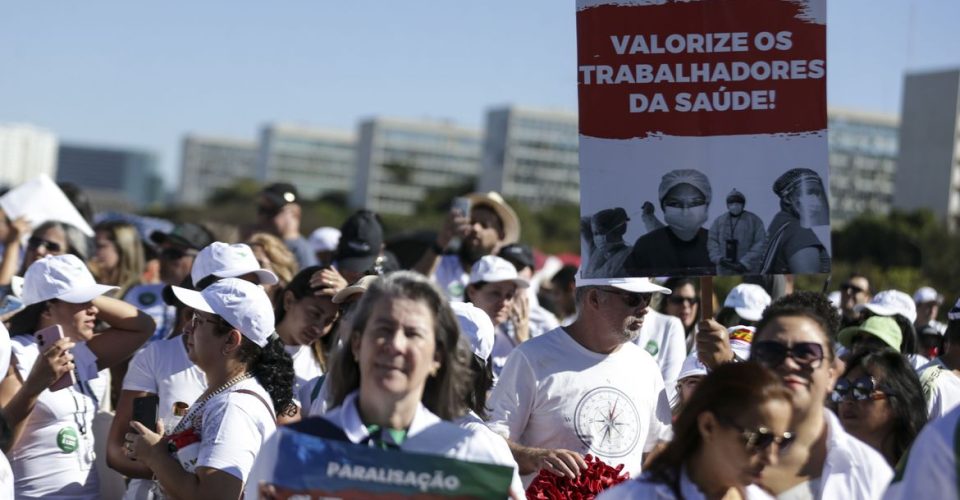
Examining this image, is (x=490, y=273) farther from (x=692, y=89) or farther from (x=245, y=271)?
(x=692, y=89)

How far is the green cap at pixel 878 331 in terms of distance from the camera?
23.3ft

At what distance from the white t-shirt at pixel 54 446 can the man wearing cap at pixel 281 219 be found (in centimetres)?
430

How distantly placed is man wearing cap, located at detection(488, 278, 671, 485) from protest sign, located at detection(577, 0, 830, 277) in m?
0.76

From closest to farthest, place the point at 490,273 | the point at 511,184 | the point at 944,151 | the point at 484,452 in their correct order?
the point at 484,452 → the point at 490,273 → the point at 944,151 → the point at 511,184

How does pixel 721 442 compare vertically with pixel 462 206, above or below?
below

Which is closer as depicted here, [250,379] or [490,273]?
[250,379]

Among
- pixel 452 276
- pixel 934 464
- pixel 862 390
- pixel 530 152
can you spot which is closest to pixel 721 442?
pixel 934 464

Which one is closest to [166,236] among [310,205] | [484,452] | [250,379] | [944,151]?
[250,379]

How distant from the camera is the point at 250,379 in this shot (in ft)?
16.3

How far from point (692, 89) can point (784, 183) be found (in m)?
0.50

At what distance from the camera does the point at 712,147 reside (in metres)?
5.00

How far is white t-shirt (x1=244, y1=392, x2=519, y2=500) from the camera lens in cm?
370

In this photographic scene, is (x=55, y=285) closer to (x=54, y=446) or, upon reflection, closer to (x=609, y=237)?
(x=54, y=446)

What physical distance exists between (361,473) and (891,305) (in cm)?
593
